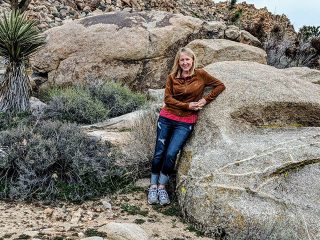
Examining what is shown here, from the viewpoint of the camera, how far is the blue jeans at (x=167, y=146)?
550cm

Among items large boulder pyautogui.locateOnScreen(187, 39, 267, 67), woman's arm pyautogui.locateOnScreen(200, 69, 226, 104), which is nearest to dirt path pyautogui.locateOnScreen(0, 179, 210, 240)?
woman's arm pyautogui.locateOnScreen(200, 69, 226, 104)

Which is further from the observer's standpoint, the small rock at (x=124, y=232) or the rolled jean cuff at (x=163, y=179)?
the rolled jean cuff at (x=163, y=179)

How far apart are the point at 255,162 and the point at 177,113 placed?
120 cm

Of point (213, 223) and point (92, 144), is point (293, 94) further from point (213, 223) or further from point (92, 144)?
point (92, 144)

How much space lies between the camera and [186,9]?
2427 cm

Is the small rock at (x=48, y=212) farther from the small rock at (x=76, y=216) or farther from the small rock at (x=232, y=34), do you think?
the small rock at (x=232, y=34)

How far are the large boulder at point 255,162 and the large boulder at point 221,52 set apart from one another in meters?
4.07

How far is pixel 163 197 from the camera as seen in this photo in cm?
536

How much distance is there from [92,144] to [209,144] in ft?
5.57

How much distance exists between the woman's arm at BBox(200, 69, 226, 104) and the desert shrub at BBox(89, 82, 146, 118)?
9.17 ft

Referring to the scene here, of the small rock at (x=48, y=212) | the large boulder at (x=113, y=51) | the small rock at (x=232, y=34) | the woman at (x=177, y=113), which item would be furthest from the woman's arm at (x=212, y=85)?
the small rock at (x=232, y=34)

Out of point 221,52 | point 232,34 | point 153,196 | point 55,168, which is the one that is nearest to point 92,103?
point 55,168

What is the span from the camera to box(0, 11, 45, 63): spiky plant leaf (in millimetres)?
8039

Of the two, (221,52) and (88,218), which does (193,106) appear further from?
(221,52)
